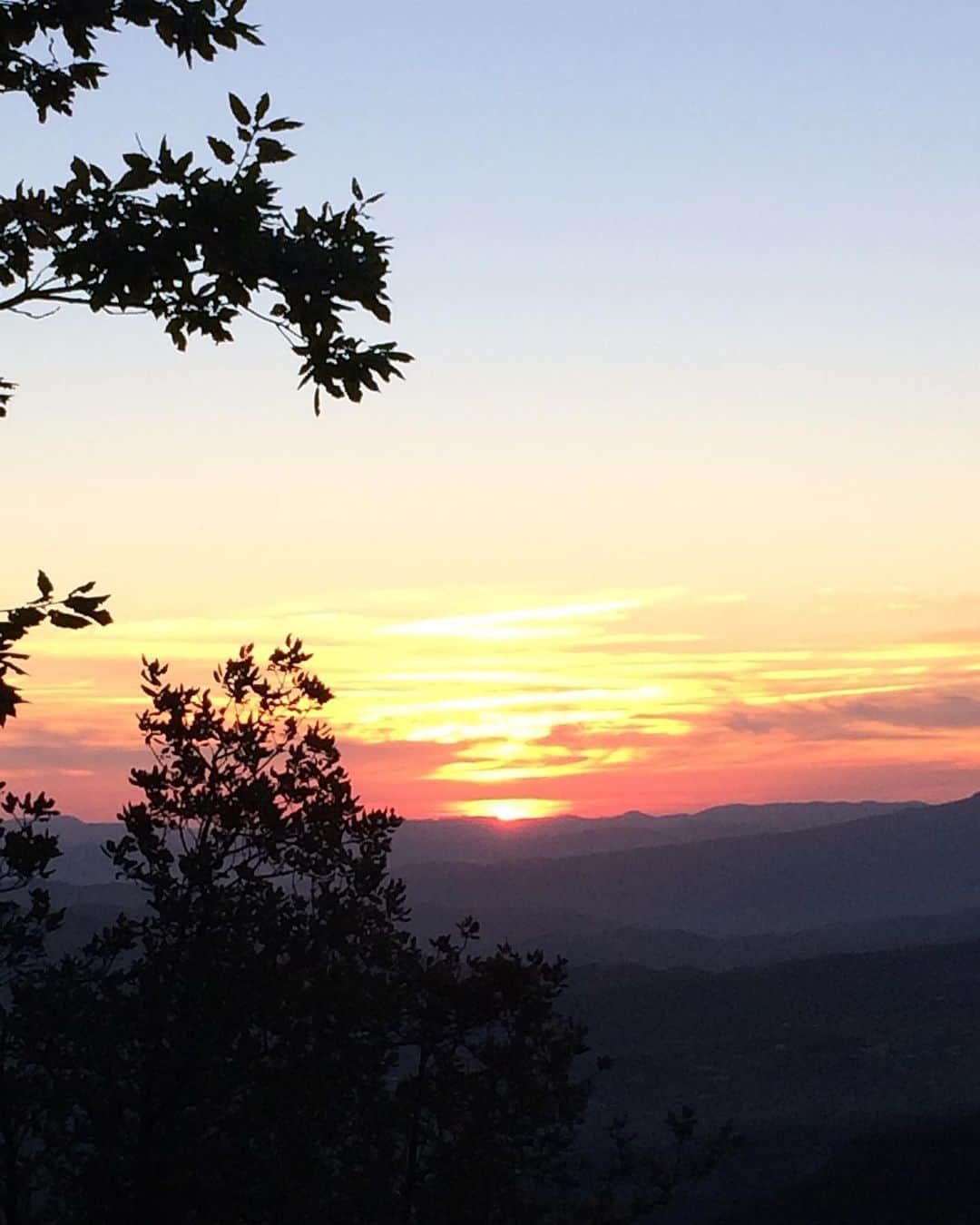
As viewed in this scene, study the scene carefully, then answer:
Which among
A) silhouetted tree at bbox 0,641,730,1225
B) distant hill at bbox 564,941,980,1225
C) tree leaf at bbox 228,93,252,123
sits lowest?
distant hill at bbox 564,941,980,1225

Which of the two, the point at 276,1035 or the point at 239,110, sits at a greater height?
the point at 239,110

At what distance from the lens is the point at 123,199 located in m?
8.41

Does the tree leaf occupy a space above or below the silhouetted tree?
above

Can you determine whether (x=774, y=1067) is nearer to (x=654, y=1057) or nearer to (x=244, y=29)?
(x=654, y=1057)

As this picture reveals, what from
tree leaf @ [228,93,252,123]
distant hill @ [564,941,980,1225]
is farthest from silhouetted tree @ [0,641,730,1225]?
distant hill @ [564,941,980,1225]

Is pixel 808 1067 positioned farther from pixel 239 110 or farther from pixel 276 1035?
pixel 239 110

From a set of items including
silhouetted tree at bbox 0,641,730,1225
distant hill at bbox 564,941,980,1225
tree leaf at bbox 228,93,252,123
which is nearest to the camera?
tree leaf at bbox 228,93,252,123

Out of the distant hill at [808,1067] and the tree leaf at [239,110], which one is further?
the distant hill at [808,1067]

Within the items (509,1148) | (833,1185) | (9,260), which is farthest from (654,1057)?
(9,260)

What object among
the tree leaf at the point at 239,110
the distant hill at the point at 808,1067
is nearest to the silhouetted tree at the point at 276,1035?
the tree leaf at the point at 239,110

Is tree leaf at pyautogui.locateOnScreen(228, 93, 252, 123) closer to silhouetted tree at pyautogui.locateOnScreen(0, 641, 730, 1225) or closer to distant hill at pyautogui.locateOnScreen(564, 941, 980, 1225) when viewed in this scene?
silhouetted tree at pyautogui.locateOnScreen(0, 641, 730, 1225)

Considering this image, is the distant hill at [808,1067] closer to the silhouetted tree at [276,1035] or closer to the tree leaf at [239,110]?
the silhouetted tree at [276,1035]

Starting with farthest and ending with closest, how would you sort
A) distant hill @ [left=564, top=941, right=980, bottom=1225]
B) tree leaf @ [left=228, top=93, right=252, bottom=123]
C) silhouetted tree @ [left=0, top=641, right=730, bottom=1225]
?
distant hill @ [left=564, top=941, right=980, bottom=1225] → silhouetted tree @ [left=0, top=641, right=730, bottom=1225] → tree leaf @ [left=228, top=93, right=252, bottom=123]

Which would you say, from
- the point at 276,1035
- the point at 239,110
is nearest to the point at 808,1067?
the point at 276,1035
